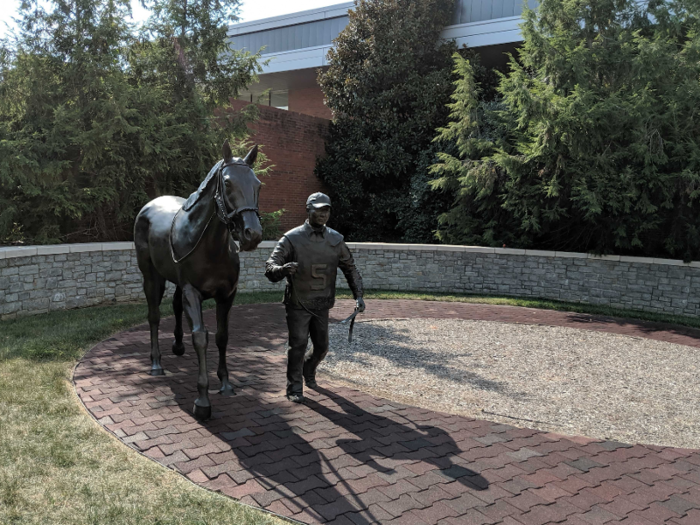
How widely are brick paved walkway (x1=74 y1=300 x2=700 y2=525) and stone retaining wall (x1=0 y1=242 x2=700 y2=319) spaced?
4049 millimetres

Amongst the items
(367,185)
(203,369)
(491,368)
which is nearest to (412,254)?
(367,185)

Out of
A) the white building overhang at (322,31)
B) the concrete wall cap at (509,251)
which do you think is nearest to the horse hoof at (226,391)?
the concrete wall cap at (509,251)

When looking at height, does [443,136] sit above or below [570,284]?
above

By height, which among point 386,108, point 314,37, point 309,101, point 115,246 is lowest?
point 115,246

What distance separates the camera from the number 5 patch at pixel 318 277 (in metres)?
5.27

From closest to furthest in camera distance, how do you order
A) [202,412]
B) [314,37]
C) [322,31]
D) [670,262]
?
[202,412] < [670,262] < [322,31] < [314,37]

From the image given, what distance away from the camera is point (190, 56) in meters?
12.8

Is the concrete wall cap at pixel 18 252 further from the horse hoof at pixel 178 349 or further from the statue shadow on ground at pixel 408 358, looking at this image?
the statue shadow on ground at pixel 408 358

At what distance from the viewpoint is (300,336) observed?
17.6 feet

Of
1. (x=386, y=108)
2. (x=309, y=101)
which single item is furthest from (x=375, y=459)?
(x=309, y=101)

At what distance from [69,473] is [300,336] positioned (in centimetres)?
228

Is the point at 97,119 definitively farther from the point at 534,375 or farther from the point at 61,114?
the point at 534,375

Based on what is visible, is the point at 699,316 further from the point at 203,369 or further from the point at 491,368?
the point at 203,369

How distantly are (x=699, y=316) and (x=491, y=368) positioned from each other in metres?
7.07
